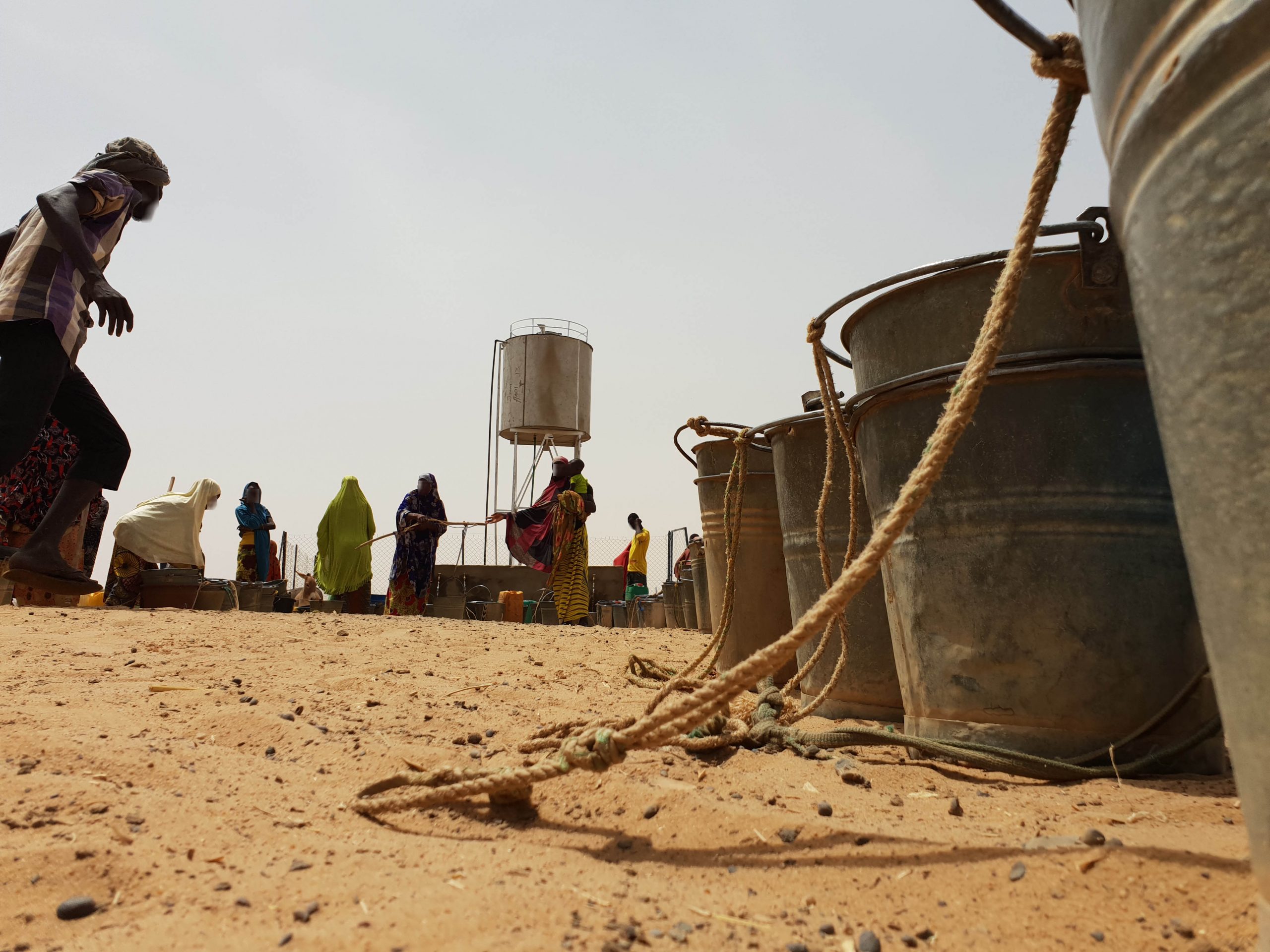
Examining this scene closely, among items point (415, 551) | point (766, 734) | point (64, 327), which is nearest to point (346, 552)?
point (415, 551)

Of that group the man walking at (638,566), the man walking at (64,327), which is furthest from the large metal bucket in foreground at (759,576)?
the man walking at (638,566)

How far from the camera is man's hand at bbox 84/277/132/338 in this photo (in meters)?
3.74

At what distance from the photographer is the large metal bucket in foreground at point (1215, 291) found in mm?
847

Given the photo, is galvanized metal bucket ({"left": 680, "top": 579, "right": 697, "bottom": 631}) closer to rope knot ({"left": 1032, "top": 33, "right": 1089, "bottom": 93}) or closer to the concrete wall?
the concrete wall

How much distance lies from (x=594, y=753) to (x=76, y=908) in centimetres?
83

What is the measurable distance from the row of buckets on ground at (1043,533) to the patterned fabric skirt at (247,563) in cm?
999

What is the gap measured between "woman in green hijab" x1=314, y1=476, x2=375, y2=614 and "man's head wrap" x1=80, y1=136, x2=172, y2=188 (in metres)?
7.21

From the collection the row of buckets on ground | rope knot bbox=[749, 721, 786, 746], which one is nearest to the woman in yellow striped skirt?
rope knot bbox=[749, 721, 786, 746]

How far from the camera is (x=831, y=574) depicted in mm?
2871

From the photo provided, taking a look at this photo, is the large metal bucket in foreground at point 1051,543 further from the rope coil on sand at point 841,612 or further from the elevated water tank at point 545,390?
the elevated water tank at point 545,390

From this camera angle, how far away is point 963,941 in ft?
3.72

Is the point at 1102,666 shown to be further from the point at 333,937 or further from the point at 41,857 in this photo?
the point at 41,857

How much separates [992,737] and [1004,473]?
68 cm

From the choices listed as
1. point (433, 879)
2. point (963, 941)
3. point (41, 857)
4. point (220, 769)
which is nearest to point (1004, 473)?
point (963, 941)
